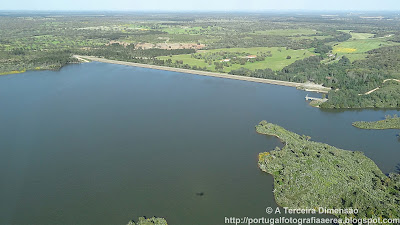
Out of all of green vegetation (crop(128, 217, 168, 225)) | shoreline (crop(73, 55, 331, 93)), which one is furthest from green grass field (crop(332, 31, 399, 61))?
green vegetation (crop(128, 217, 168, 225))

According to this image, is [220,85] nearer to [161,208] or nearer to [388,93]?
[388,93]

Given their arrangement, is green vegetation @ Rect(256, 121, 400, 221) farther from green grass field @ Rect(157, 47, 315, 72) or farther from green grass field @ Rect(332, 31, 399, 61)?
green grass field @ Rect(332, 31, 399, 61)

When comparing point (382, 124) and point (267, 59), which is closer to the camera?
point (382, 124)

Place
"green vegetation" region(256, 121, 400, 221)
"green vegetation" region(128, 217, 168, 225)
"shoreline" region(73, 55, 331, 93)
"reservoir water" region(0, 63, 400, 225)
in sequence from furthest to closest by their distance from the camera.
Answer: "shoreline" region(73, 55, 331, 93), "reservoir water" region(0, 63, 400, 225), "green vegetation" region(256, 121, 400, 221), "green vegetation" region(128, 217, 168, 225)

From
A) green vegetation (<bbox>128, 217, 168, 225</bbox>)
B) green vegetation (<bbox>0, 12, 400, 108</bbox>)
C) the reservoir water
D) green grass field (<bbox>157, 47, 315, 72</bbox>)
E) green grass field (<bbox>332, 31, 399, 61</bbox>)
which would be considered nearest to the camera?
green vegetation (<bbox>128, 217, 168, 225</bbox>)

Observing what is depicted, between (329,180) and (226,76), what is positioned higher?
(226,76)

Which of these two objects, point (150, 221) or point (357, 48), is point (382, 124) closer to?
point (150, 221)

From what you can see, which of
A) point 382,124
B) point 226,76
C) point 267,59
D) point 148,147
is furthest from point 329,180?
point 267,59

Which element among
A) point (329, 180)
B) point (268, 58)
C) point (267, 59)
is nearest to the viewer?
point (329, 180)
